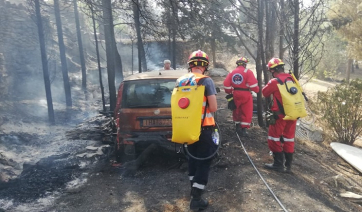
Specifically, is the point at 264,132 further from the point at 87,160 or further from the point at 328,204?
the point at 87,160

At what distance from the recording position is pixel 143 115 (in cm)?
618

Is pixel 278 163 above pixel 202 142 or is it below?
below

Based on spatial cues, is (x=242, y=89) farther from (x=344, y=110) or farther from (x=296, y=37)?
(x=344, y=110)

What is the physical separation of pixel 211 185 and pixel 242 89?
11.2 feet

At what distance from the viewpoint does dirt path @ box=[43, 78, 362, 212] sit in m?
4.46

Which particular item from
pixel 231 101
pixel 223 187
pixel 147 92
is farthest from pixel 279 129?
pixel 147 92

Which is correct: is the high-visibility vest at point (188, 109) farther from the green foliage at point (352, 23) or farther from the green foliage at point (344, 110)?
the green foliage at point (352, 23)

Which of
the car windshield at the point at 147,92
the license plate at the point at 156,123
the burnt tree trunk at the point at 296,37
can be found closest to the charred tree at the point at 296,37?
the burnt tree trunk at the point at 296,37

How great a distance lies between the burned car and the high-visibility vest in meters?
2.10

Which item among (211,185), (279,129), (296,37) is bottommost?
(211,185)

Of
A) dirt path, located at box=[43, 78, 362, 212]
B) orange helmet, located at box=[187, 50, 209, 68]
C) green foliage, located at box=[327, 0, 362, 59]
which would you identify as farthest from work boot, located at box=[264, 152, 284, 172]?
green foliage, located at box=[327, 0, 362, 59]

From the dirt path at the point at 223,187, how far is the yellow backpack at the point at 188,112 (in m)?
1.09

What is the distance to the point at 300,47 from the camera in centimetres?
823

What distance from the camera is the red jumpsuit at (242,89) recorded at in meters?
7.76
